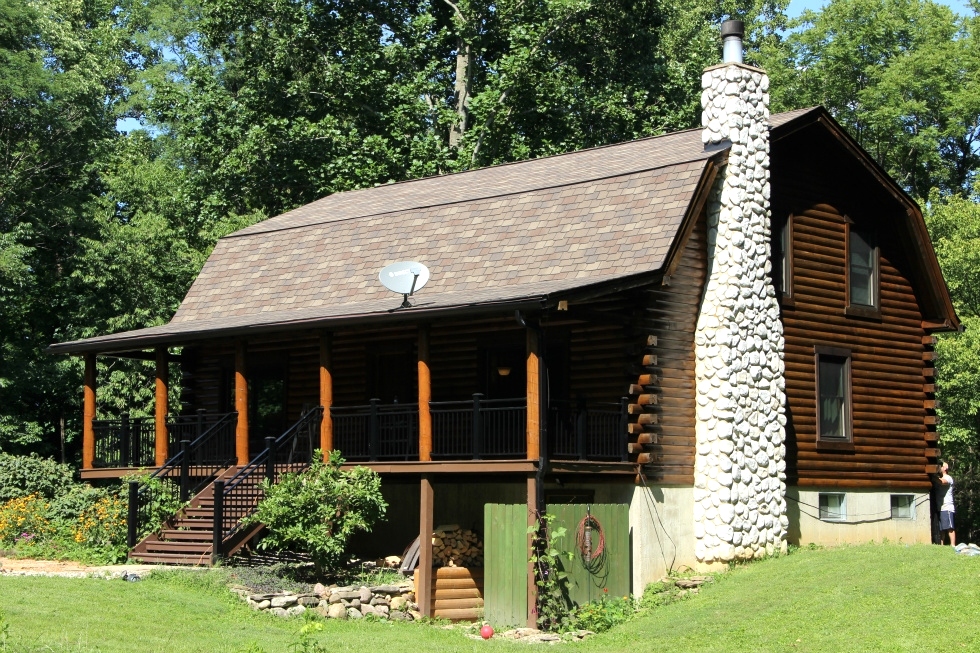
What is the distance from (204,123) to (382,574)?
23420 mm

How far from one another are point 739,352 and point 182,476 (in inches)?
383

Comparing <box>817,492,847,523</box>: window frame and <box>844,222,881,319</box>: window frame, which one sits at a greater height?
<box>844,222,881,319</box>: window frame

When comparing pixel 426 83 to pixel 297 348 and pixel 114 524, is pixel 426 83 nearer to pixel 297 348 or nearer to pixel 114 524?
pixel 297 348

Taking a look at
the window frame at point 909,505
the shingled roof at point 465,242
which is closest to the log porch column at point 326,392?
the shingled roof at point 465,242

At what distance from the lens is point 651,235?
21.9 meters

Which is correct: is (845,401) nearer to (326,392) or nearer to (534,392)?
(534,392)

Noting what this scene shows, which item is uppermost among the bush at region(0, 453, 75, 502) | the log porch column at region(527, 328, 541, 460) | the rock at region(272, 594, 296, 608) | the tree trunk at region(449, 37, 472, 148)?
the tree trunk at region(449, 37, 472, 148)

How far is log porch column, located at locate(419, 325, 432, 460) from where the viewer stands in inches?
826

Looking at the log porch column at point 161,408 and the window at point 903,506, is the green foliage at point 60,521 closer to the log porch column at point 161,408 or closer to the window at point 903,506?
the log porch column at point 161,408

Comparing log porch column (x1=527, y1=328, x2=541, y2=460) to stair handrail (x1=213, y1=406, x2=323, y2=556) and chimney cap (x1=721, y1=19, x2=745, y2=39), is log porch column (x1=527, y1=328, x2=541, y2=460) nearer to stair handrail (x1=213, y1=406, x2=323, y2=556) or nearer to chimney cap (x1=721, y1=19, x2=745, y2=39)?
stair handrail (x1=213, y1=406, x2=323, y2=556)

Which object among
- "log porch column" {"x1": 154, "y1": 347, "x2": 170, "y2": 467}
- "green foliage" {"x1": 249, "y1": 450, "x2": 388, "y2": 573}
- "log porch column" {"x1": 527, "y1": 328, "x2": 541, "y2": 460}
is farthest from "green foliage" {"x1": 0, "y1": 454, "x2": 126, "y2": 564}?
"log porch column" {"x1": 527, "y1": 328, "x2": 541, "y2": 460}

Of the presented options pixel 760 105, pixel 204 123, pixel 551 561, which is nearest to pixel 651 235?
pixel 760 105

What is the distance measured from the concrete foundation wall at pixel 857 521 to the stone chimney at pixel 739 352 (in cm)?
118

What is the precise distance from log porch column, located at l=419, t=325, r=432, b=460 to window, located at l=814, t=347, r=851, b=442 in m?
7.79
